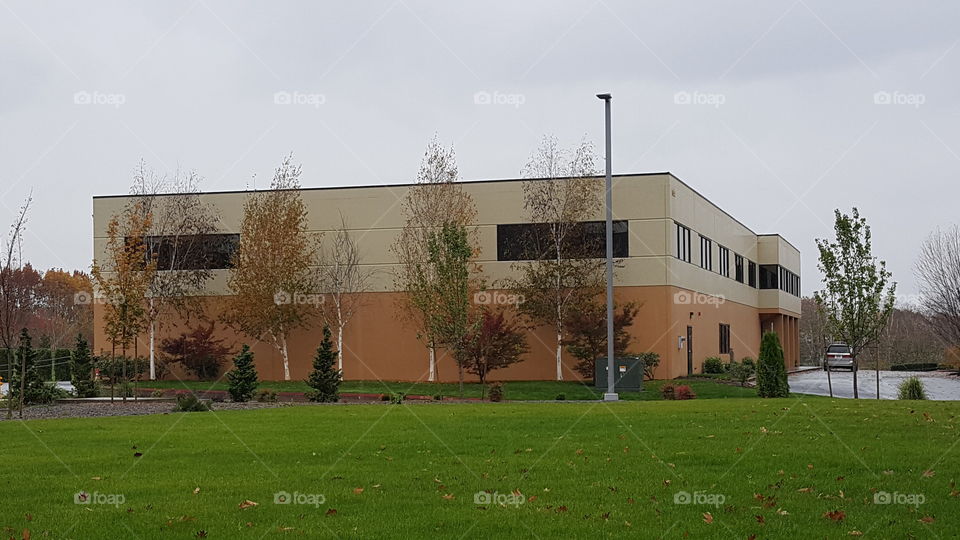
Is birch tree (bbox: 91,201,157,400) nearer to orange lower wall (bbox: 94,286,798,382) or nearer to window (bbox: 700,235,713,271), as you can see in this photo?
orange lower wall (bbox: 94,286,798,382)

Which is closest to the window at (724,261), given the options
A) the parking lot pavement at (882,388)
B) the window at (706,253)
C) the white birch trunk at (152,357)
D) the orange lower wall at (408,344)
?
the window at (706,253)

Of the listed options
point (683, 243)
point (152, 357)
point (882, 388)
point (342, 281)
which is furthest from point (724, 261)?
point (152, 357)

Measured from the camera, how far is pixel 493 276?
1724 inches

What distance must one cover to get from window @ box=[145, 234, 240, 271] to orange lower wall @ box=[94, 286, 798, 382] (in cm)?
169

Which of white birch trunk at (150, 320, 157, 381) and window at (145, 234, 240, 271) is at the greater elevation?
window at (145, 234, 240, 271)

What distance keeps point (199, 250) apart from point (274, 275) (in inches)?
213

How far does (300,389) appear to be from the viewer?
1519 inches

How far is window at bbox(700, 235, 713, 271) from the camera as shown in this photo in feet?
160

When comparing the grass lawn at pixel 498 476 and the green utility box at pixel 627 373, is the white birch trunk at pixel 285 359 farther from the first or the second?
the grass lawn at pixel 498 476

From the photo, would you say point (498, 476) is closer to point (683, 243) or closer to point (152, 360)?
point (683, 243)

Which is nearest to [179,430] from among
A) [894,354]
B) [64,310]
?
[894,354]

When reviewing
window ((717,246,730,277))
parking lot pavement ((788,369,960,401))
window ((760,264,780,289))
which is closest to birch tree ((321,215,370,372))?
parking lot pavement ((788,369,960,401))

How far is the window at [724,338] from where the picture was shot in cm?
5241

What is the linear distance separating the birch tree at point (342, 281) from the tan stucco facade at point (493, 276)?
351 millimetres
